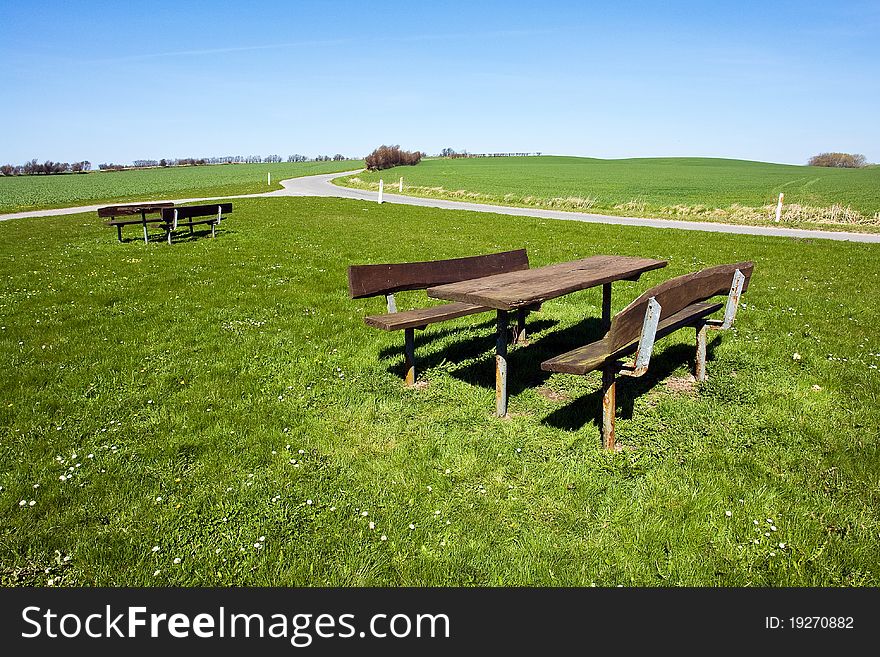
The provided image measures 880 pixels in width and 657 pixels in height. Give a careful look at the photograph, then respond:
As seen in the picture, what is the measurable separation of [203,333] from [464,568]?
5065 millimetres

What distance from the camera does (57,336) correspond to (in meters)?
6.70

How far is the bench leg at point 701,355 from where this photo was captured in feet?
17.4

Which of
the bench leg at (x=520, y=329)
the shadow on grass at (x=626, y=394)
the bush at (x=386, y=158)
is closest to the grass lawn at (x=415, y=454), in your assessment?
the shadow on grass at (x=626, y=394)

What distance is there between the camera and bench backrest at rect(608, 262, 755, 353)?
3.75m

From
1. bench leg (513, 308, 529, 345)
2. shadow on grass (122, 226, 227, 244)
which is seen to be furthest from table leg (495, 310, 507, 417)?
shadow on grass (122, 226, 227, 244)

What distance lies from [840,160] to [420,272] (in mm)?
109691

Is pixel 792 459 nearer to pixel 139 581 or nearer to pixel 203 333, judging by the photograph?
pixel 139 581

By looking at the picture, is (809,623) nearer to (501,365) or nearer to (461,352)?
(501,365)

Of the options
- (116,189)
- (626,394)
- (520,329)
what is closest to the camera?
(626,394)

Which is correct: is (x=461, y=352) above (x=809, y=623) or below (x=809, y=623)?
above

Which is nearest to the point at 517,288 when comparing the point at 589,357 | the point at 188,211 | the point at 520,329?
the point at 589,357

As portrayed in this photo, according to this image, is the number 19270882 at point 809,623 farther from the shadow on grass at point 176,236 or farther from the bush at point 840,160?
the bush at point 840,160

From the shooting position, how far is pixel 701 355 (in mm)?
5355

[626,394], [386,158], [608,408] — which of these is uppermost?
[386,158]
